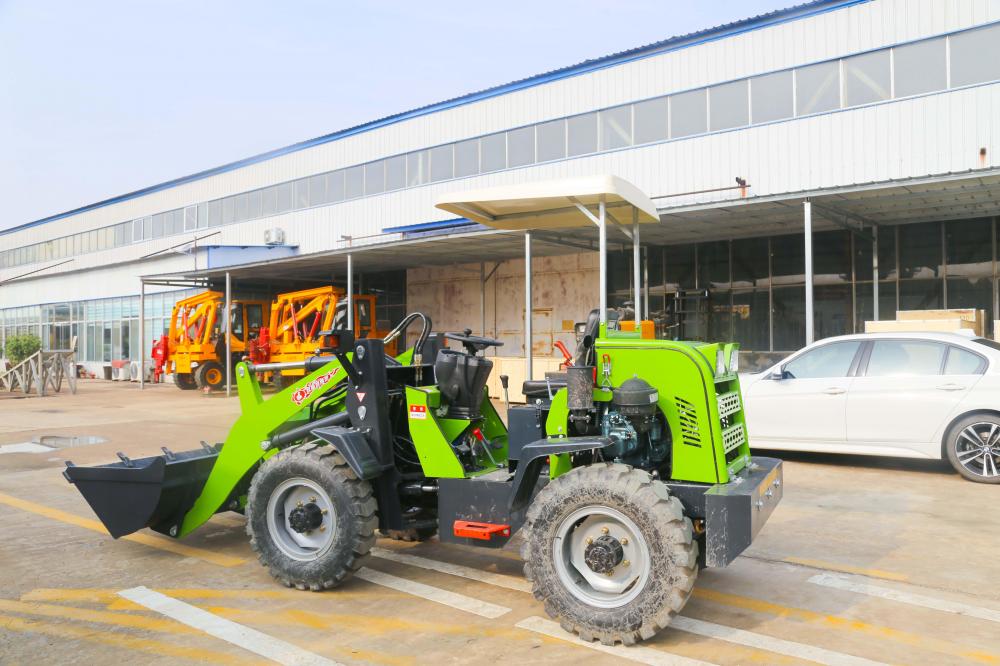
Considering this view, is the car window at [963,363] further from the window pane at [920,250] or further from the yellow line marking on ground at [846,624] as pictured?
the window pane at [920,250]

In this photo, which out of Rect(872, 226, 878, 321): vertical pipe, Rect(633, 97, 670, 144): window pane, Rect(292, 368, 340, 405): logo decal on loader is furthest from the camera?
Rect(633, 97, 670, 144): window pane

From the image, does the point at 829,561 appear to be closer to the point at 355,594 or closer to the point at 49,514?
the point at 355,594

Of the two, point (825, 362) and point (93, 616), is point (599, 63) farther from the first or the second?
point (93, 616)

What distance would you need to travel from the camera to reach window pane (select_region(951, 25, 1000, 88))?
1352 centimetres

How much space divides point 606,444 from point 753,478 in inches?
35.7

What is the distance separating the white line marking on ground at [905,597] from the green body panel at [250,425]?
11.0ft

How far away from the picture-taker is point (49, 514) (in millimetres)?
6715

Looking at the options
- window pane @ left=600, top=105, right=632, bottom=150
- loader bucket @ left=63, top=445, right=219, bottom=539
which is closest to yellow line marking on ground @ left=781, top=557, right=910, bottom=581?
loader bucket @ left=63, top=445, right=219, bottom=539

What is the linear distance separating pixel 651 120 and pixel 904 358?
36.1 ft

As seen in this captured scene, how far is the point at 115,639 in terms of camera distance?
12.7ft

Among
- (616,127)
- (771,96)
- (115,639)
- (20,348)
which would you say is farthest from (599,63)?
(20,348)

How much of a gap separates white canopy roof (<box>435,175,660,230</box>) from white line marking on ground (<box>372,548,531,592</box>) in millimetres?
2366

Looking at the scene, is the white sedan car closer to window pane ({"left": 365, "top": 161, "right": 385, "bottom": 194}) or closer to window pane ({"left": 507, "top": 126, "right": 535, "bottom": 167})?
window pane ({"left": 507, "top": 126, "right": 535, "bottom": 167})

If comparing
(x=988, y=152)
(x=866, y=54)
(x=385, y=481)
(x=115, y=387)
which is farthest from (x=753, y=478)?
(x=115, y=387)
